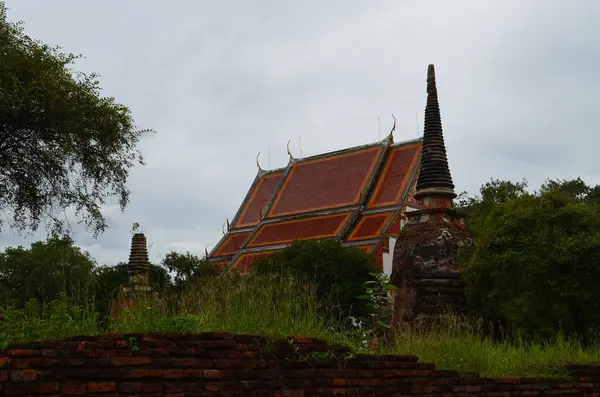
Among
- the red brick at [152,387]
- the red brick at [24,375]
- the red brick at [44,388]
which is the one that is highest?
the red brick at [24,375]

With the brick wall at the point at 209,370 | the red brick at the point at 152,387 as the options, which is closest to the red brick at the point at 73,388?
the brick wall at the point at 209,370

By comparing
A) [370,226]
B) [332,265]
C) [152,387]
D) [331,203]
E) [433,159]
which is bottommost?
[152,387]

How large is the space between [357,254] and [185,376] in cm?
2383

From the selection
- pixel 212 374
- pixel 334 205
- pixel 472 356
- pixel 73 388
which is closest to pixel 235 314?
pixel 212 374

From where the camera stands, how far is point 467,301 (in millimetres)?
18500

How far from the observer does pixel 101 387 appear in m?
4.43

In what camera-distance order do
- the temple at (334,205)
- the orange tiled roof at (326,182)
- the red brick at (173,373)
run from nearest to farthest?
the red brick at (173,373) < the temple at (334,205) < the orange tiled roof at (326,182)

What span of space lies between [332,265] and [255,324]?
2131cm

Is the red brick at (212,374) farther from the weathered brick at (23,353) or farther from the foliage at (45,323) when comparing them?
the weathered brick at (23,353)

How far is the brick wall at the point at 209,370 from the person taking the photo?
14.1 ft

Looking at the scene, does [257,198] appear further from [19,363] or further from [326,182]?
[19,363]

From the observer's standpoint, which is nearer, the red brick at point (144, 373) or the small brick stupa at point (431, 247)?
the red brick at point (144, 373)

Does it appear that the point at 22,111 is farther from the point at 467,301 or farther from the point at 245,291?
the point at 467,301

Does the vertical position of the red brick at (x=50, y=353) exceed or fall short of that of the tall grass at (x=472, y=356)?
it exceeds it
